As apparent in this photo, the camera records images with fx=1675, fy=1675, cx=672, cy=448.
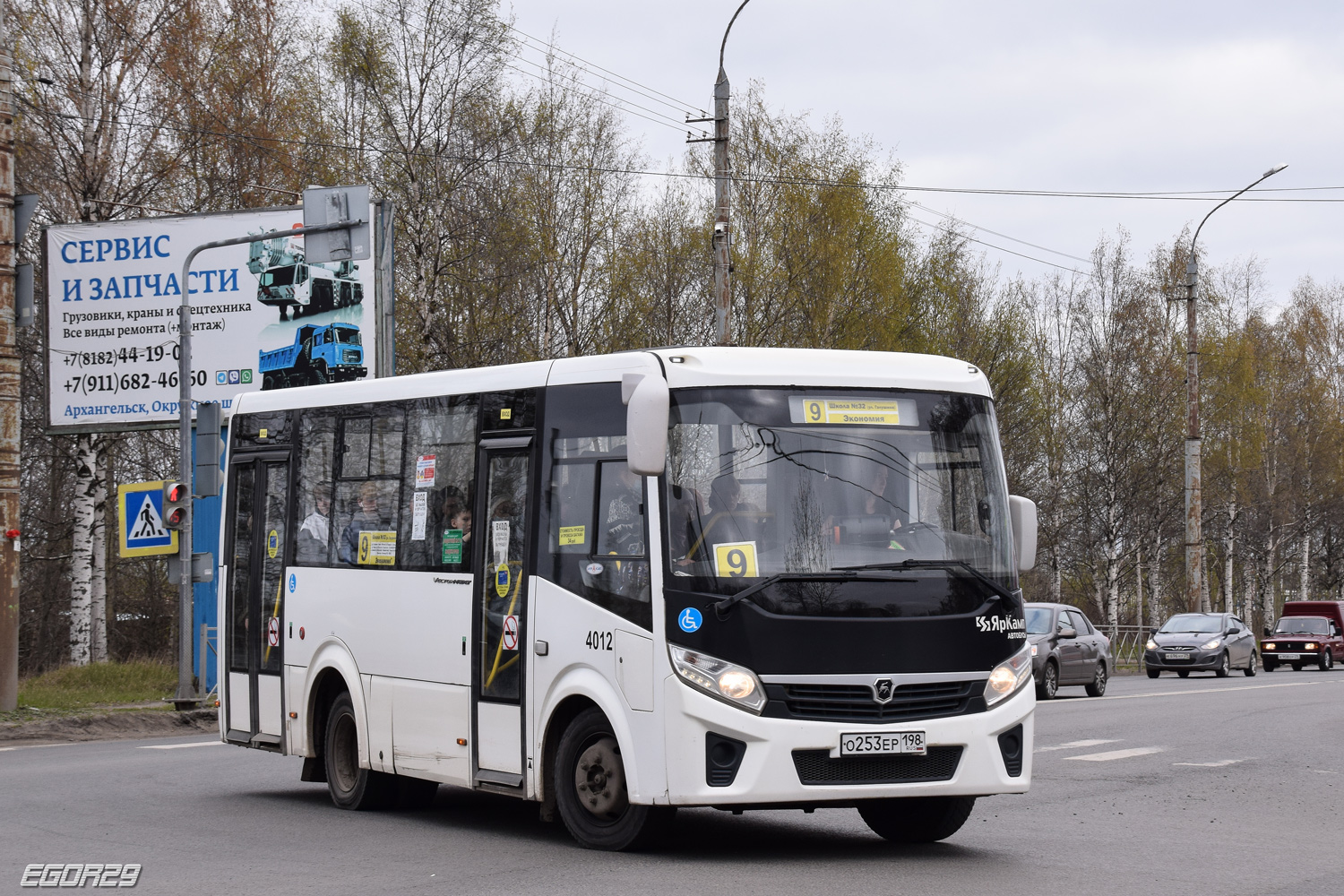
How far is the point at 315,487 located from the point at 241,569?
128 centimetres

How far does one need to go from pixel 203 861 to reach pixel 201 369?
19.0m

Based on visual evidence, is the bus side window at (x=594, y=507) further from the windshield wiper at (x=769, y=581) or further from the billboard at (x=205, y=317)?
the billboard at (x=205, y=317)

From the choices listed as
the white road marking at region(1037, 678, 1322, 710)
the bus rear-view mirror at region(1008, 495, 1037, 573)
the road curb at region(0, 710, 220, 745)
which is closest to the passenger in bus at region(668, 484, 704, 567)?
the bus rear-view mirror at region(1008, 495, 1037, 573)

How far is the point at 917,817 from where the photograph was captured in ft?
32.1

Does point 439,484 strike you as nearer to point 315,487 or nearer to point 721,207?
point 315,487

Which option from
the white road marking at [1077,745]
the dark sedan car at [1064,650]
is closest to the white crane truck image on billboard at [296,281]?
the dark sedan car at [1064,650]

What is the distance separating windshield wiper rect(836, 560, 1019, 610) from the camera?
29.0 feet

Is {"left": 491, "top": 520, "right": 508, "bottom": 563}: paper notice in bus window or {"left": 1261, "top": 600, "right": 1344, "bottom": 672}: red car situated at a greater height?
{"left": 491, "top": 520, "right": 508, "bottom": 563}: paper notice in bus window

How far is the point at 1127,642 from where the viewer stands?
50.2 metres

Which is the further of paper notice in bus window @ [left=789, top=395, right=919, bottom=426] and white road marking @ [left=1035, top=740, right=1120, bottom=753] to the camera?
white road marking @ [left=1035, top=740, right=1120, bottom=753]

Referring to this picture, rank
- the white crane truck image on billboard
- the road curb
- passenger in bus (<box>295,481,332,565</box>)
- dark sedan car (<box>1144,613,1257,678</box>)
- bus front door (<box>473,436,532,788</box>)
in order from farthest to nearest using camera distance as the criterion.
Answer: dark sedan car (<box>1144,613,1257,678</box>), the white crane truck image on billboard, the road curb, passenger in bus (<box>295,481,332,565</box>), bus front door (<box>473,436,532,788</box>)

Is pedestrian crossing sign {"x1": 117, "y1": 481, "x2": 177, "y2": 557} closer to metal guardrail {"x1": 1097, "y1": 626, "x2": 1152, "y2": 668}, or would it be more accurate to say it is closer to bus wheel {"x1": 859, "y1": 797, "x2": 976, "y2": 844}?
bus wheel {"x1": 859, "y1": 797, "x2": 976, "y2": 844}

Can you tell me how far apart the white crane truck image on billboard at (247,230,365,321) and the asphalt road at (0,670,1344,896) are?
38.8 feet

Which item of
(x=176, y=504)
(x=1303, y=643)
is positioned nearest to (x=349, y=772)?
(x=176, y=504)
